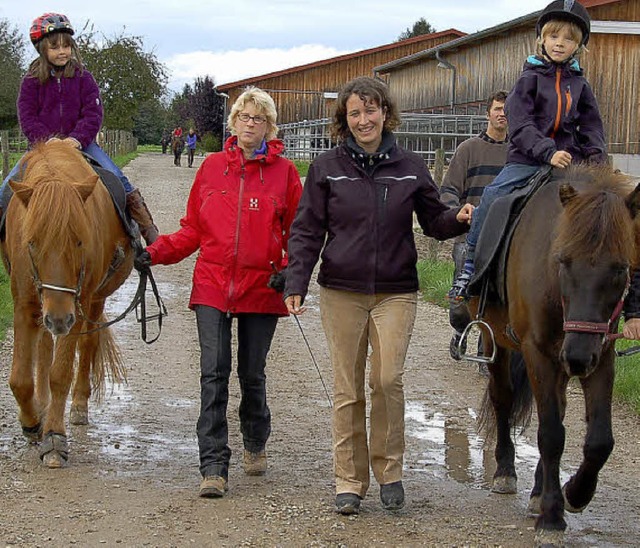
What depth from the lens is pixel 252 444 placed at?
601 centimetres

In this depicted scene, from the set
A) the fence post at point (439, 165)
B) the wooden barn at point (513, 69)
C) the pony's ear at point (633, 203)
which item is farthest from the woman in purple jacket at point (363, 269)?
the wooden barn at point (513, 69)

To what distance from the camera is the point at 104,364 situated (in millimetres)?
7441

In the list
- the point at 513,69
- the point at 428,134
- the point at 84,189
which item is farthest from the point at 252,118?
the point at 513,69

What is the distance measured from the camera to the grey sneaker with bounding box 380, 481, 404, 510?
530 cm

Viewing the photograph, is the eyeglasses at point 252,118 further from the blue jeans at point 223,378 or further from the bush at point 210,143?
the bush at point 210,143

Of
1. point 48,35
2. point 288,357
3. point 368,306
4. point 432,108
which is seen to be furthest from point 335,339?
point 432,108

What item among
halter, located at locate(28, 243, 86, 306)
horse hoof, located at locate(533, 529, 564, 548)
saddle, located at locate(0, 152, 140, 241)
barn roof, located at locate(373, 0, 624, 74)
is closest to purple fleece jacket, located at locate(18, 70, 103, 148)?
saddle, located at locate(0, 152, 140, 241)

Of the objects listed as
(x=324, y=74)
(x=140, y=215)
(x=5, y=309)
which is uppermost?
(x=324, y=74)

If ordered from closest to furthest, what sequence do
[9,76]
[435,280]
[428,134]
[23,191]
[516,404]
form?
[23,191] → [516,404] → [435,280] → [428,134] → [9,76]

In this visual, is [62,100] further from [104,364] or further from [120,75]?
[120,75]

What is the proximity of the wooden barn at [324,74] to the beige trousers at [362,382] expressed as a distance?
54.7m

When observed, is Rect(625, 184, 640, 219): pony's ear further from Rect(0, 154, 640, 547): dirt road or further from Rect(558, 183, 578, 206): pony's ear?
Rect(0, 154, 640, 547): dirt road

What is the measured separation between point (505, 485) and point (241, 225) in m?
2.09

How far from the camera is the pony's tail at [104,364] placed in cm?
736
